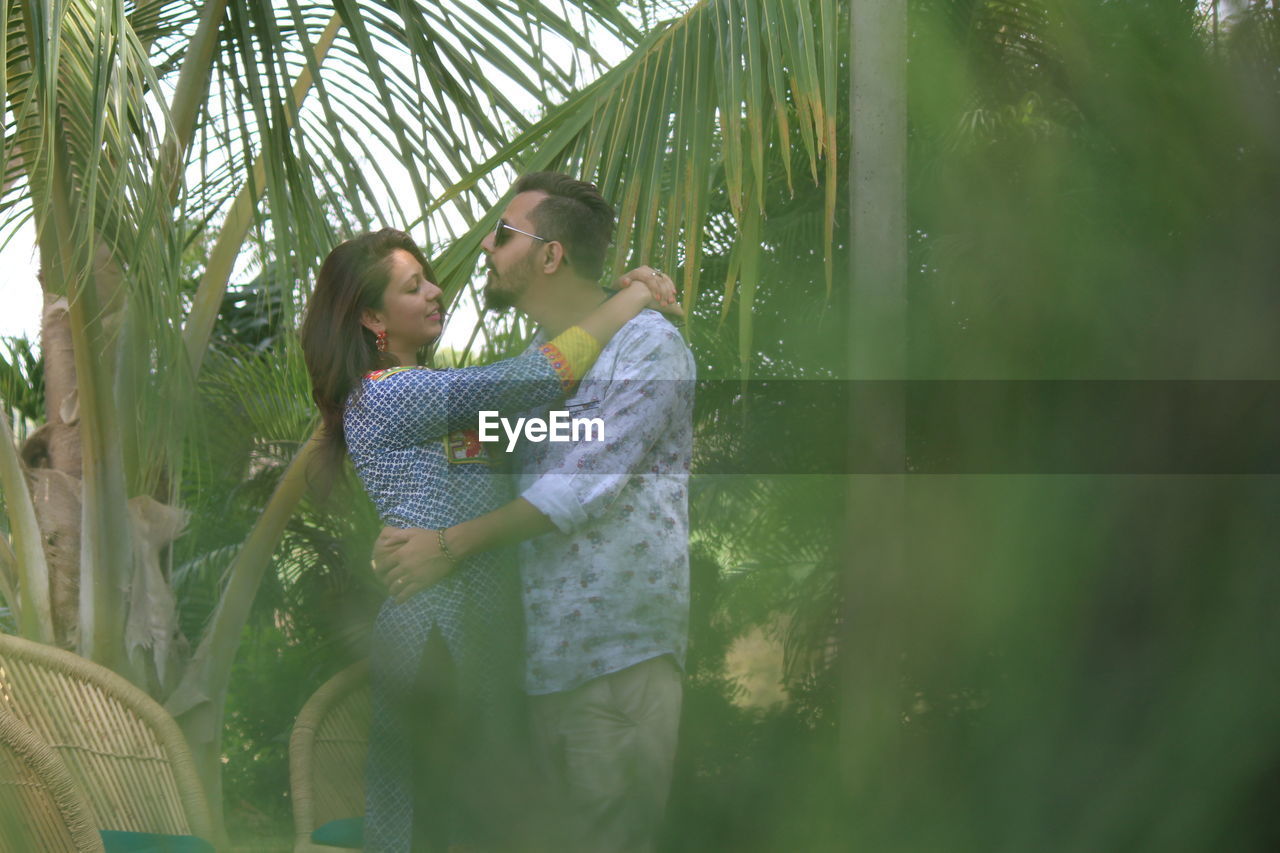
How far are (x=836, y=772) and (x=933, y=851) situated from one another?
0.13 metres

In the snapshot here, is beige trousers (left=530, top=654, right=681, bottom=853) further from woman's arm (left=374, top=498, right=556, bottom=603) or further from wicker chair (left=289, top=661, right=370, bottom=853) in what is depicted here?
wicker chair (left=289, top=661, right=370, bottom=853)

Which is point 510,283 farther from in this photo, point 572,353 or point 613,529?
point 613,529

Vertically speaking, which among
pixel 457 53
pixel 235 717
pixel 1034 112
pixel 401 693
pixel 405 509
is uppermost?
pixel 457 53

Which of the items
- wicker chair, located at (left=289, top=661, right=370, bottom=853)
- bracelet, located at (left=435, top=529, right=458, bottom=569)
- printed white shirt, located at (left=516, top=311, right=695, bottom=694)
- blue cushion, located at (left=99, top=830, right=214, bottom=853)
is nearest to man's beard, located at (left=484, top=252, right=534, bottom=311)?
printed white shirt, located at (left=516, top=311, right=695, bottom=694)

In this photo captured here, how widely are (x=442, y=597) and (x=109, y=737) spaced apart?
0.76 m

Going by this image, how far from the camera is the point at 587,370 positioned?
0.95 m

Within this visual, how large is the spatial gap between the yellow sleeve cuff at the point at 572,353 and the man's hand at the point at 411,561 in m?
0.17

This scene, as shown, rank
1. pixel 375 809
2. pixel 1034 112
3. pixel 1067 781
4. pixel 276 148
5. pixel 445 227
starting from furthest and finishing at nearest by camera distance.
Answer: pixel 445 227, pixel 276 148, pixel 1034 112, pixel 375 809, pixel 1067 781

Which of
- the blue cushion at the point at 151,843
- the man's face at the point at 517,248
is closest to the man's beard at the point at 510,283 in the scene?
the man's face at the point at 517,248

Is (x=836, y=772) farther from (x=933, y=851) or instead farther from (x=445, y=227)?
(x=445, y=227)

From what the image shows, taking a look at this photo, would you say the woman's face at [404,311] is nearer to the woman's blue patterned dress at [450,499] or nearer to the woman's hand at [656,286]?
the woman's blue patterned dress at [450,499]

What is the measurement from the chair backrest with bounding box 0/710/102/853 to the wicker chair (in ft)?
0.72

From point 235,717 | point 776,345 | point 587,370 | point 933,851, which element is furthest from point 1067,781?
point 235,717

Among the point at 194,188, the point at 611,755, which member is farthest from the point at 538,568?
the point at 194,188
